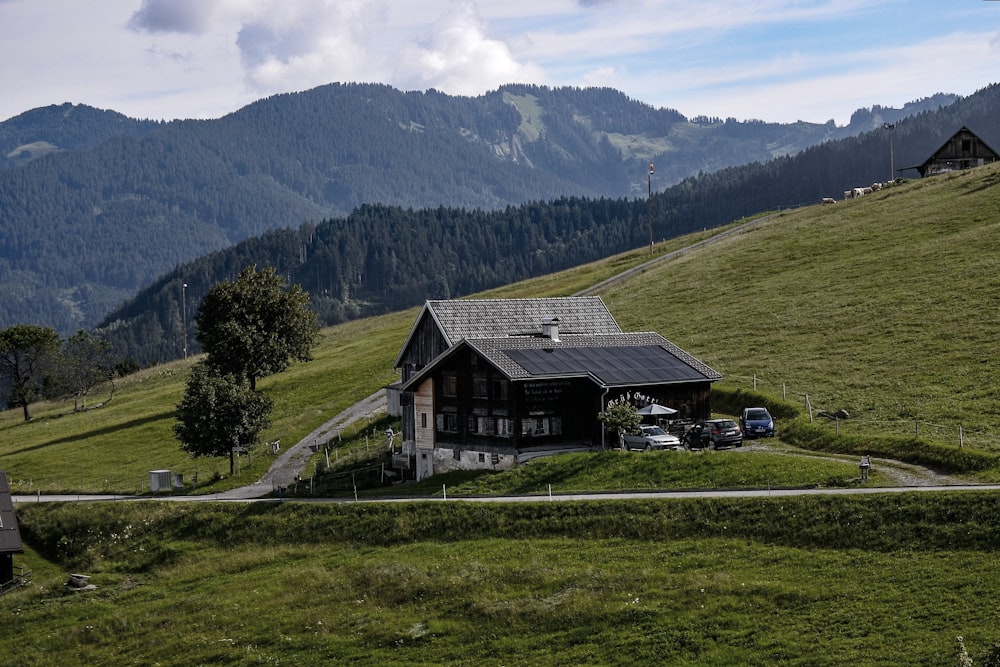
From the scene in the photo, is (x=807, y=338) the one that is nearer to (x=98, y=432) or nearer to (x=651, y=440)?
(x=651, y=440)

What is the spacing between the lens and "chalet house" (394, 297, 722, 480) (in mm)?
68062

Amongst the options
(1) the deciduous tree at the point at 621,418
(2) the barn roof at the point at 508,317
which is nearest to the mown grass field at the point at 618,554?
(1) the deciduous tree at the point at 621,418

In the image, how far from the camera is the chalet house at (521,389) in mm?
68062

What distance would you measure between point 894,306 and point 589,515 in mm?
52038

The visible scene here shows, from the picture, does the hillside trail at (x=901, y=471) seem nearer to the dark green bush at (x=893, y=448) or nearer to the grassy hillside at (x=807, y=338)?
the dark green bush at (x=893, y=448)

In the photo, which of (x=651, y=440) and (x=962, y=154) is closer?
(x=651, y=440)

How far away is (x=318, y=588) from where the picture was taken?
51938mm

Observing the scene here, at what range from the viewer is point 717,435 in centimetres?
6556

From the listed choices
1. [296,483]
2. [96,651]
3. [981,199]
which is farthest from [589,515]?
[981,199]

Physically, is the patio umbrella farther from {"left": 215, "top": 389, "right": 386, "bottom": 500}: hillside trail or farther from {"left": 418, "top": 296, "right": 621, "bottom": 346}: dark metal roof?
{"left": 215, "top": 389, "right": 386, "bottom": 500}: hillside trail

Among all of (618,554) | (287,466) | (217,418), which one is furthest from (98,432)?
(618,554)

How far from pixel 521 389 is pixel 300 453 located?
25.8 metres

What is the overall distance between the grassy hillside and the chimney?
1200 cm

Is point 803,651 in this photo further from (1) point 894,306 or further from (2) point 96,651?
(1) point 894,306
